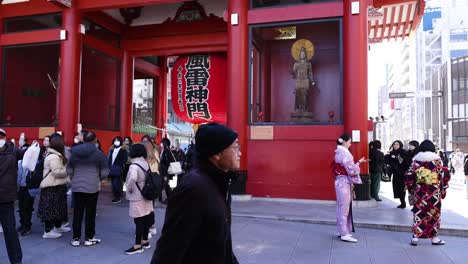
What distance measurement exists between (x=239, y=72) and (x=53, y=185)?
5715mm

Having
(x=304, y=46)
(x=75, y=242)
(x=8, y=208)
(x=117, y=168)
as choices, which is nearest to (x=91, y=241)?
(x=75, y=242)

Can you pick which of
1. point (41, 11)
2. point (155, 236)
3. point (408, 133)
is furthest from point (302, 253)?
point (408, 133)

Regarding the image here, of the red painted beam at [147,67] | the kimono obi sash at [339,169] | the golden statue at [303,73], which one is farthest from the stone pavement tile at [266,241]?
the red painted beam at [147,67]

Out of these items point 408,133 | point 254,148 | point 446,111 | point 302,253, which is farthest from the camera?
point 408,133

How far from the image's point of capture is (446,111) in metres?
45.8

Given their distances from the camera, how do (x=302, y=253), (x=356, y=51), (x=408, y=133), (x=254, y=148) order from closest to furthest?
(x=302, y=253)
(x=356, y=51)
(x=254, y=148)
(x=408, y=133)

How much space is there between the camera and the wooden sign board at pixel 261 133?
10352mm

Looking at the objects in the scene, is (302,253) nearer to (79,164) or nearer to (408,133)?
(79,164)

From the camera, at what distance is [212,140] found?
2080 mm

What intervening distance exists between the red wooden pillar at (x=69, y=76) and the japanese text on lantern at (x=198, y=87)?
349 centimetres

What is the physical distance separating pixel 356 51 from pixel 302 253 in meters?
5.84

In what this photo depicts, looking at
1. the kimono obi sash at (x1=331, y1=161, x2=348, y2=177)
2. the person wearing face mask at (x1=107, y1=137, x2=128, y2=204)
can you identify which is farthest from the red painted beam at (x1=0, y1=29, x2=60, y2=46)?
the kimono obi sash at (x1=331, y1=161, x2=348, y2=177)

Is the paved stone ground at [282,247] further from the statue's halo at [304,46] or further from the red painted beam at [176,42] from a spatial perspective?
the red painted beam at [176,42]

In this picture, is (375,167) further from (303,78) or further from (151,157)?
(151,157)
